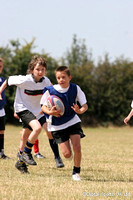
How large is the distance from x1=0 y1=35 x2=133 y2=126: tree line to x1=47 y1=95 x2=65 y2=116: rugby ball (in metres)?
21.1

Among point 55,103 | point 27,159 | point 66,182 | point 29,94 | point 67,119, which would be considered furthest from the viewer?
point 29,94

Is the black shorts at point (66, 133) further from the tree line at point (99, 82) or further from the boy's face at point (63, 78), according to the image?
the tree line at point (99, 82)

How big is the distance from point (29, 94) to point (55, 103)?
134cm

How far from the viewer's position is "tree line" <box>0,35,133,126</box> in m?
28.5

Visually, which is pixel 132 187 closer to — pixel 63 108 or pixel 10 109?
pixel 63 108

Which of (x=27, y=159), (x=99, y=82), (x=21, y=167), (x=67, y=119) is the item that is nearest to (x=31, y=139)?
(x=27, y=159)

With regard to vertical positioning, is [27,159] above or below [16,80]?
below

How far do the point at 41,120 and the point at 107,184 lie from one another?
95.6 inches

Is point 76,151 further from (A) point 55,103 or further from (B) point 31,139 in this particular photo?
(B) point 31,139

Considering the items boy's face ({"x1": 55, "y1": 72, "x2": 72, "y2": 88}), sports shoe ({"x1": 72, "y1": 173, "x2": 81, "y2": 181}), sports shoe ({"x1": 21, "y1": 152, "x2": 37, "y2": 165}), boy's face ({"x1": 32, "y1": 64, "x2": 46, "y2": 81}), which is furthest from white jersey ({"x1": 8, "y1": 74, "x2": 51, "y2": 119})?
sports shoe ({"x1": 72, "y1": 173, "x2": 81, "y2": 181})

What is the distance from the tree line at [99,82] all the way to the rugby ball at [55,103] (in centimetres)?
2113

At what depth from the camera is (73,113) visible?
6551 millimetres

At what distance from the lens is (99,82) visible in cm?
2948

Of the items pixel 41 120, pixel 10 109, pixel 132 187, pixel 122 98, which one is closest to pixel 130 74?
pixel 122 98
